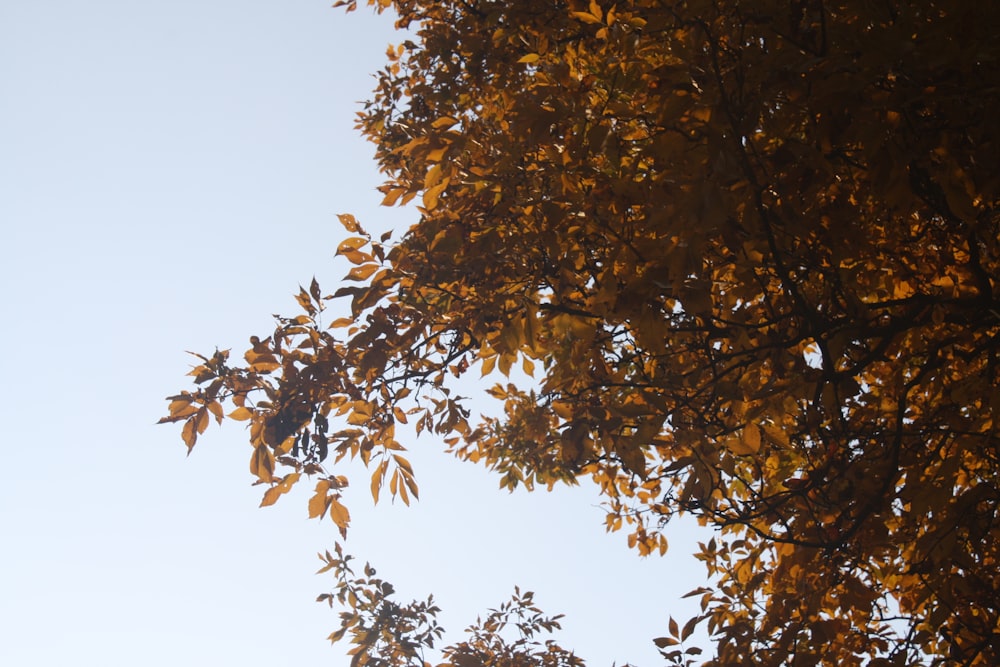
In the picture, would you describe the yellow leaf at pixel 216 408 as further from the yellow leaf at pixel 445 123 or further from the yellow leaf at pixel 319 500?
the yellow leaf at pixel 445 123

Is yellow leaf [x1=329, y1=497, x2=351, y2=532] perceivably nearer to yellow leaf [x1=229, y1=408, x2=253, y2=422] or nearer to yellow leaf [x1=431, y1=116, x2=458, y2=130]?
yellow leaf [x1=229, y1=408, x2=253, y2=422]

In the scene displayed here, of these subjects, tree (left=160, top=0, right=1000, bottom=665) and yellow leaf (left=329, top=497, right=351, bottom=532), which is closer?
tree (left=160, top=0, right=1000, bottom=665)

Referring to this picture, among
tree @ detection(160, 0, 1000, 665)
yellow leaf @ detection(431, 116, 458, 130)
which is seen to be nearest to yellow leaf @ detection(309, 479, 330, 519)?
tree @ detection(160, 0, 1000, 665)

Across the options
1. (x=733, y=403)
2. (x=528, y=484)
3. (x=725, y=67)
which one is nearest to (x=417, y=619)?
(x=528, y=484)

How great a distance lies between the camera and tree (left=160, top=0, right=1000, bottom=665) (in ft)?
6.75

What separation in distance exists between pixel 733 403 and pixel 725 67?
1090 millimetres

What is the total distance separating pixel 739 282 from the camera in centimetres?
273

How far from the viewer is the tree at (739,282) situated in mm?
2059

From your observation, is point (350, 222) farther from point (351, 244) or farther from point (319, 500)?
point (319, 500)

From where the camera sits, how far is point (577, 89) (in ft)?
8.23

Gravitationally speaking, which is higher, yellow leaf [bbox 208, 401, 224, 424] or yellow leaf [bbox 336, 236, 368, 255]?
yellow leaf [bbox 336, 236, 368, 255]

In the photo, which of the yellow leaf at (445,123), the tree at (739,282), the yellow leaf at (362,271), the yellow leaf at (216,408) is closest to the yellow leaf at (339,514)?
the tree at (739,282)

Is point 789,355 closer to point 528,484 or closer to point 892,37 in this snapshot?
point 892,37

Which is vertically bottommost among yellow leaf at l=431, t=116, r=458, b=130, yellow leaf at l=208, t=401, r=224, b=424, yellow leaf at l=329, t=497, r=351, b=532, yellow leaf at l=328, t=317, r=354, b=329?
yellow leaf at l=329, t=497, r=351, b=532
